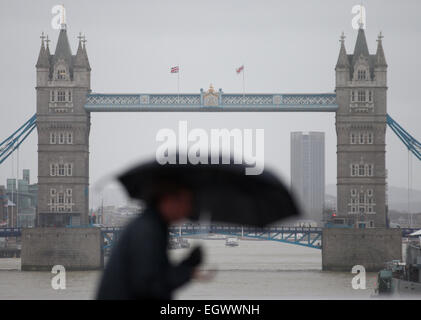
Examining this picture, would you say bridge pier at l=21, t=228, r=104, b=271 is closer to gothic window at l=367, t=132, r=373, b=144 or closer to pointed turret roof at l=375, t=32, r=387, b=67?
gothic window at l=367, t=132, r=373, b=144

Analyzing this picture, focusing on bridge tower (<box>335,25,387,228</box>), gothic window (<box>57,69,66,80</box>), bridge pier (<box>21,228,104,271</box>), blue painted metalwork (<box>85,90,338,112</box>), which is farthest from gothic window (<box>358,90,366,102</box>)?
gothic window (<box>57,69,66,80</box>)

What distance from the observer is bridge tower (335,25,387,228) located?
6259cm

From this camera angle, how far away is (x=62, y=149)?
6300cm

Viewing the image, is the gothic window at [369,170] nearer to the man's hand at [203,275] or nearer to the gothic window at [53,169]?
the gothic window at [53,169]

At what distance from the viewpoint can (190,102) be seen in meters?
62.6

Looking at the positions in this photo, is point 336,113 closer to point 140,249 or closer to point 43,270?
point 43,270

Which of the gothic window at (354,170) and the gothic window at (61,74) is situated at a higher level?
the gothic window at (61,74)

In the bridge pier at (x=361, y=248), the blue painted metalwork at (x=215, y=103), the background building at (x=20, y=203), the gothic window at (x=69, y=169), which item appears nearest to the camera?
the bridge pier at (x=361, y=248)

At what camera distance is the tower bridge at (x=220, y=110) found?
6253 centimetres

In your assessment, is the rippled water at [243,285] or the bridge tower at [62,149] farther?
the bridge tower at [62,149]

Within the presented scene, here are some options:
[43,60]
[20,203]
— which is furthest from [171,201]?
[20,203]

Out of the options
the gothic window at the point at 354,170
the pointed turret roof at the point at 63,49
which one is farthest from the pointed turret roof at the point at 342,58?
the pointed turret roof at the point at 63,49
